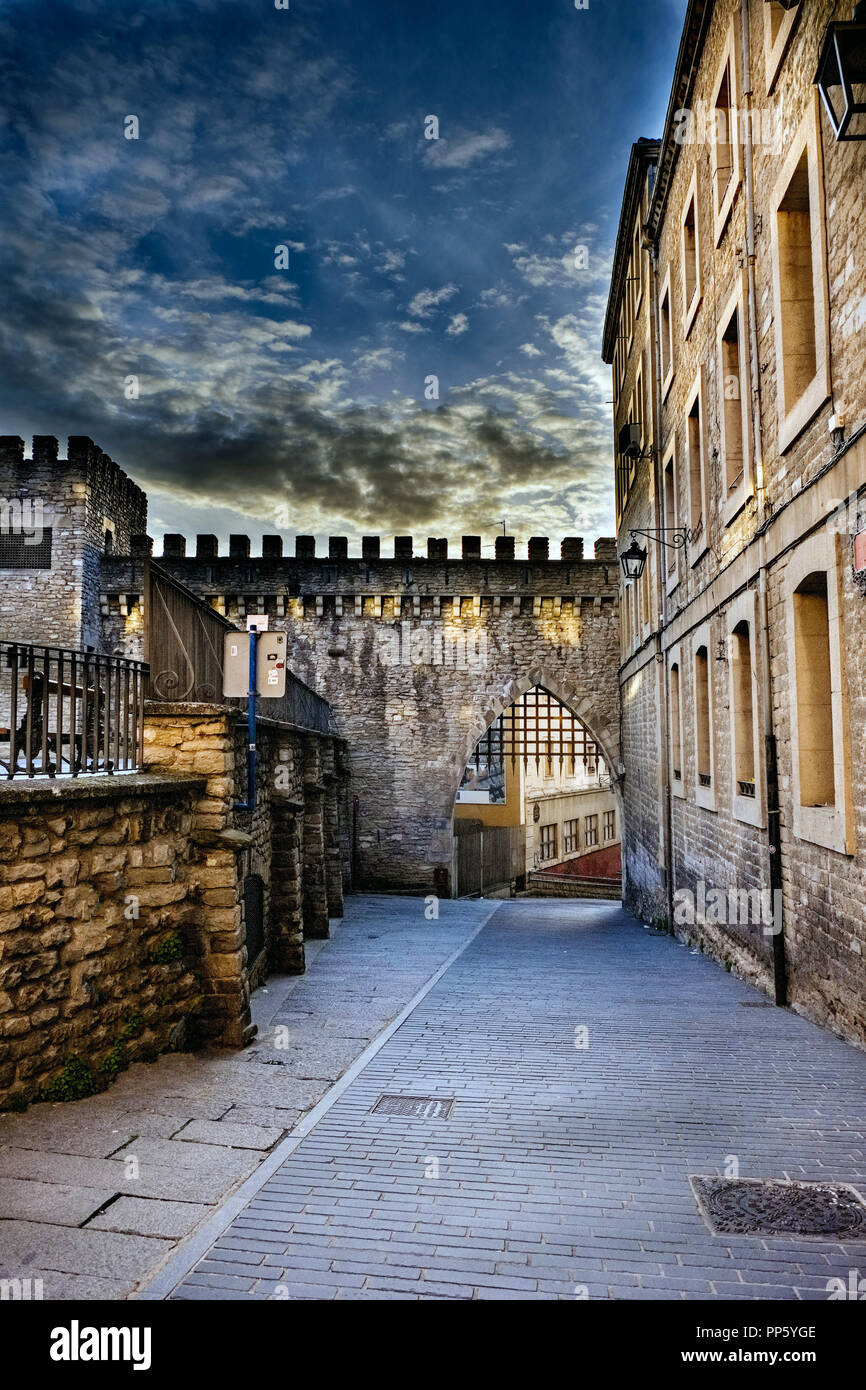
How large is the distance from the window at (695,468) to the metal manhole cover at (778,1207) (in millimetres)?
8716

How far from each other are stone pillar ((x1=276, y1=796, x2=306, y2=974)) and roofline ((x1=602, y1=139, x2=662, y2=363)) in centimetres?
1397

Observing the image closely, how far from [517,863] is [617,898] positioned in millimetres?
3601

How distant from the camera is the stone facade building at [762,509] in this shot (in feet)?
20.1

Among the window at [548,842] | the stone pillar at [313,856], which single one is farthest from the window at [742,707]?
the window at [548,842]

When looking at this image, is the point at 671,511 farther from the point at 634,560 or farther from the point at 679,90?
the point at 679,90

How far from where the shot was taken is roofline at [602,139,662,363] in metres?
16.5

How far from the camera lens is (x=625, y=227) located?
1889cm

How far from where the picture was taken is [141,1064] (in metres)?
6.09

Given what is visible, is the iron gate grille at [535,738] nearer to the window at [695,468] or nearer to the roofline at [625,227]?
the roofline at [625,227]

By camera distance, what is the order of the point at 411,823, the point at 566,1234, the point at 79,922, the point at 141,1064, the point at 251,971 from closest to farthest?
the point at 566,1234, the point at 79,922, the point at 141,1064, the point at 251,971, the point at 411,823

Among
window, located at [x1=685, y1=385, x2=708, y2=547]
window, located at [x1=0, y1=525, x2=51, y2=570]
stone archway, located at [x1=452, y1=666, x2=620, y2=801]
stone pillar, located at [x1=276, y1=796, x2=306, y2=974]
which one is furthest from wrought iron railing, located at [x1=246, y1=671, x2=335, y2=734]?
window, located at [x1=0, y1=525, x2=51, y2=570]

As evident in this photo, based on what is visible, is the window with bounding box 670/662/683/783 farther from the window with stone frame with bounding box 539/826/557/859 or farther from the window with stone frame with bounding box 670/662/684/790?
the window with stone frame with bounding box 539/826/557/859
